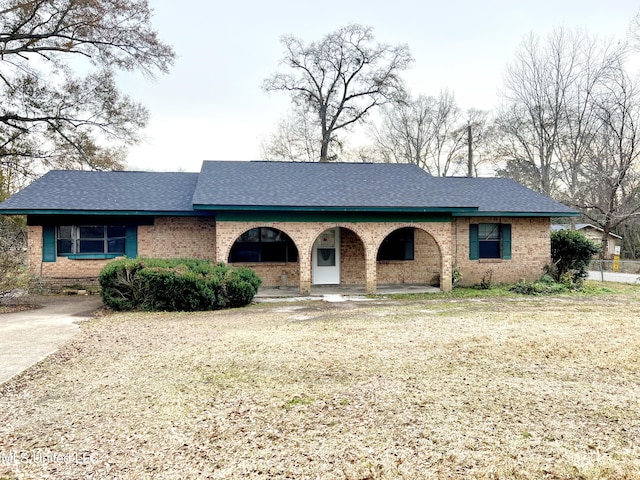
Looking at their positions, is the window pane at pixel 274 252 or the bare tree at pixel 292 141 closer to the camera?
the window pane at pixel 274 252

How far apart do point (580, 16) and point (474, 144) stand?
12.4 meters

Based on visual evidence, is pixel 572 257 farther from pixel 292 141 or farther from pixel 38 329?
pixel 292 141

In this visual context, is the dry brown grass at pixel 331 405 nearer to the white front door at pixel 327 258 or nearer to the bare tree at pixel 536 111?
the white front door at pixel 327 258

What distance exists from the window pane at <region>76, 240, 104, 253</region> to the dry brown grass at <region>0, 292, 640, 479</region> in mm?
7115

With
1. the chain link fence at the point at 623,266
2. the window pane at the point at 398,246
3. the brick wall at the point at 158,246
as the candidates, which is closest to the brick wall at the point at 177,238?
the brick wall at the point at 158,246

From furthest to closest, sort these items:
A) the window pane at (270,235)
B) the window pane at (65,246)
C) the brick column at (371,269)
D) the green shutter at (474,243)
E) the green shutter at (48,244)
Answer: the green shutter at (474,243)
the window pane at (270,235)
the window pane at (65,246)
the green shutter at (48,244)
the brick column at (371,269)

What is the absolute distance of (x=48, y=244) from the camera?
14.5m

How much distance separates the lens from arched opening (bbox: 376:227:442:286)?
15922 mm

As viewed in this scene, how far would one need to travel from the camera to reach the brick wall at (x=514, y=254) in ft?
52.2

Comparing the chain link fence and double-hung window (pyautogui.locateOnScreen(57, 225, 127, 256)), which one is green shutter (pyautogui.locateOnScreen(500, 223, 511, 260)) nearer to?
the chain link fence

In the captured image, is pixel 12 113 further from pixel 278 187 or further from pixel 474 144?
pixel 474 144

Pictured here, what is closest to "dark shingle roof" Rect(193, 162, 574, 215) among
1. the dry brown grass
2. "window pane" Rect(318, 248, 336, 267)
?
"window pane" Rect(318, 248, 336, 267)

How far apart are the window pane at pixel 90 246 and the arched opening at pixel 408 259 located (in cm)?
937

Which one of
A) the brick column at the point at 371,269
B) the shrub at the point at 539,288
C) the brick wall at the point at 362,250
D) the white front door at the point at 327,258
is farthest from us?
the white front door at the point at 327,258
